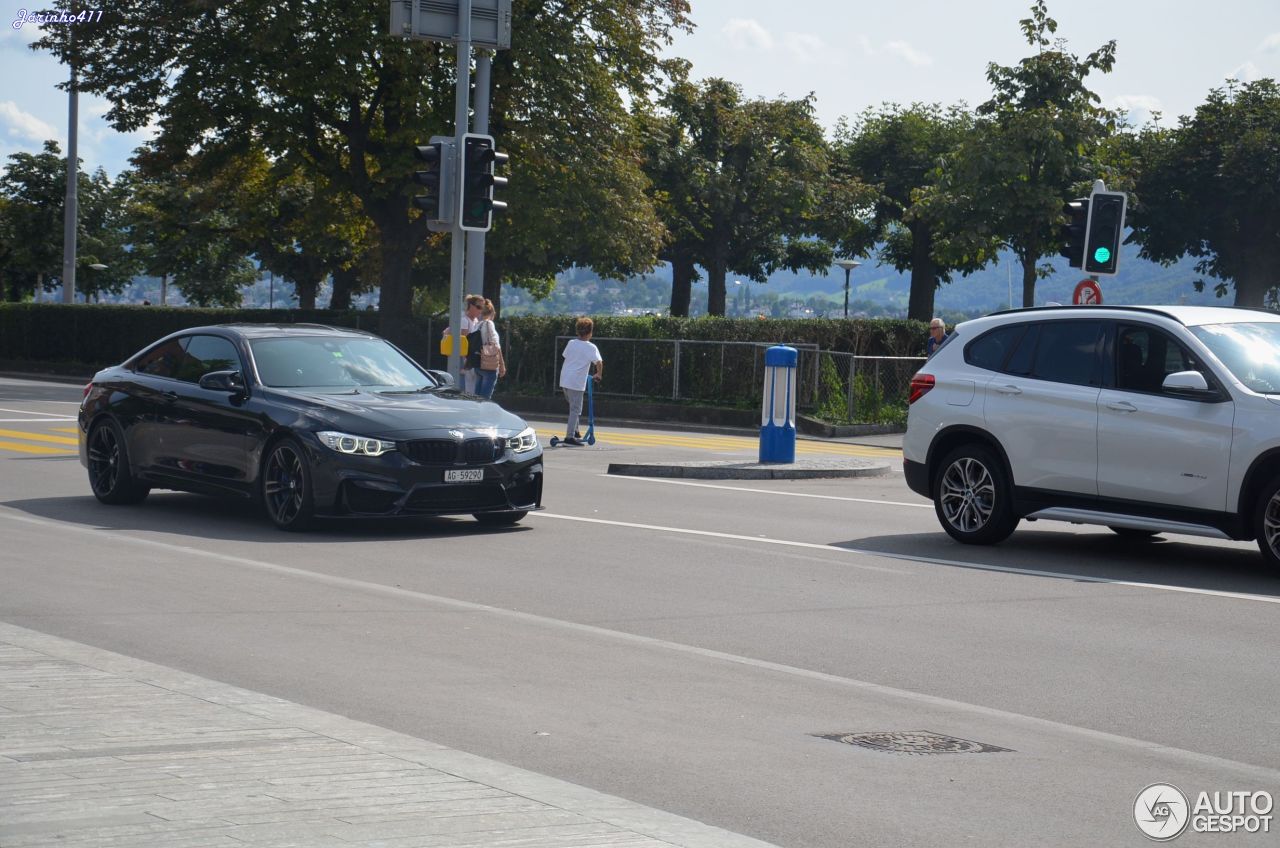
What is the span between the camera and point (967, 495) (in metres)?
13.1

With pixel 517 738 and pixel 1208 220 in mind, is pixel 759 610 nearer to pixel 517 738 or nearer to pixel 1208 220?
pixel 517 738

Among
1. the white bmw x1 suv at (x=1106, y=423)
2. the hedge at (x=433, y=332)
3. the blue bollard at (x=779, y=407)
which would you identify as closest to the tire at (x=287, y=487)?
the white bmw x1 suv at (x=1106, y=423)

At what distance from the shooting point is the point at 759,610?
9812 millimetres

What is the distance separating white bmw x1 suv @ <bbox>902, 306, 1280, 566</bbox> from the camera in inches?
447

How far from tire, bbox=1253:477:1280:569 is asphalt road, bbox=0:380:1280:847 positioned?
269 mm

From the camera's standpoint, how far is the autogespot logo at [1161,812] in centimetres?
535

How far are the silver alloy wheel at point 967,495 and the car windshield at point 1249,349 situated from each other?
195 centimetres

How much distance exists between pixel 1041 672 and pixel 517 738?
9.42 ft

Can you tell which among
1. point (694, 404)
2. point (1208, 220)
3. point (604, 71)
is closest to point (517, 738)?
point (694, 404)

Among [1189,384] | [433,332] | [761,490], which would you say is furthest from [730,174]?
[1189,384]

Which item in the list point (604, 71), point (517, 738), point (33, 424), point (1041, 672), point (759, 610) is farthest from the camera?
point (604, 71)

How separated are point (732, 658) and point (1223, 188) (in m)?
67.6

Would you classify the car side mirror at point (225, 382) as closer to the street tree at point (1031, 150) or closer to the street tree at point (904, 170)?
the street tree at point (1031, 150)

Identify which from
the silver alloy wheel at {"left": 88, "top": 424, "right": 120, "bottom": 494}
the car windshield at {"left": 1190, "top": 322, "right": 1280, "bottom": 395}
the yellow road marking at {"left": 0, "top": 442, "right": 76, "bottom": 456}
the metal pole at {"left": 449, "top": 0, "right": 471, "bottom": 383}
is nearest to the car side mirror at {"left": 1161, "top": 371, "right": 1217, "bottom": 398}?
the car windshield at {"left": 1190, "top": 322, "right": 1280, "bottom": 395}
